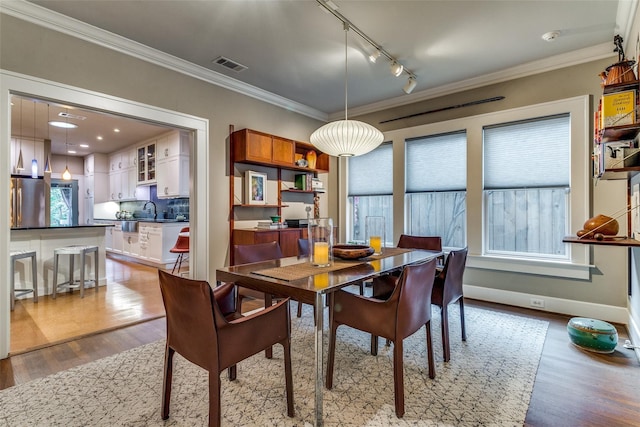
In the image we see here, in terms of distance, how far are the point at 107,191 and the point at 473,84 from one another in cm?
879

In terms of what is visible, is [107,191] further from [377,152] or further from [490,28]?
[490,28]

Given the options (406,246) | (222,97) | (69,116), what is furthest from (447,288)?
(69,116)

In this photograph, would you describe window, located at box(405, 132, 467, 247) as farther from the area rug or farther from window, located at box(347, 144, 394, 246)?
Result: the area rug

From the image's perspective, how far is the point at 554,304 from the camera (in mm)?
3422

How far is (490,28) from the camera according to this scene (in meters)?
2.79

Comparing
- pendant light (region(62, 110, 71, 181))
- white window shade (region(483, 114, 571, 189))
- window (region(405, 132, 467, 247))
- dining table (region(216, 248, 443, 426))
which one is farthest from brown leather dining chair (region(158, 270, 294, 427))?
pendant light (region(62, 110, 71, 181))

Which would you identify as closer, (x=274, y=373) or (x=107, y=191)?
(x=274, y=373)

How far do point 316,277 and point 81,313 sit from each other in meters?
3.11

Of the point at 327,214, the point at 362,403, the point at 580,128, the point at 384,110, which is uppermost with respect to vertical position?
the point at 384,110

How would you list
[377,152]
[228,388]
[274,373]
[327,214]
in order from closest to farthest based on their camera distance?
[228,388]
[274,373]
[377,152]
[327,214]

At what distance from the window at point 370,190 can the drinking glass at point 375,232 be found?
178 centimetres

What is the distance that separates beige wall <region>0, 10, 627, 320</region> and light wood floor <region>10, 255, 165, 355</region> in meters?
0.98

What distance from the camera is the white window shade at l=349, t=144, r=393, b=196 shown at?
477cm

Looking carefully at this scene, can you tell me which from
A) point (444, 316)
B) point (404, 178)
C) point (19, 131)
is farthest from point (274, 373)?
point (19, 131)
